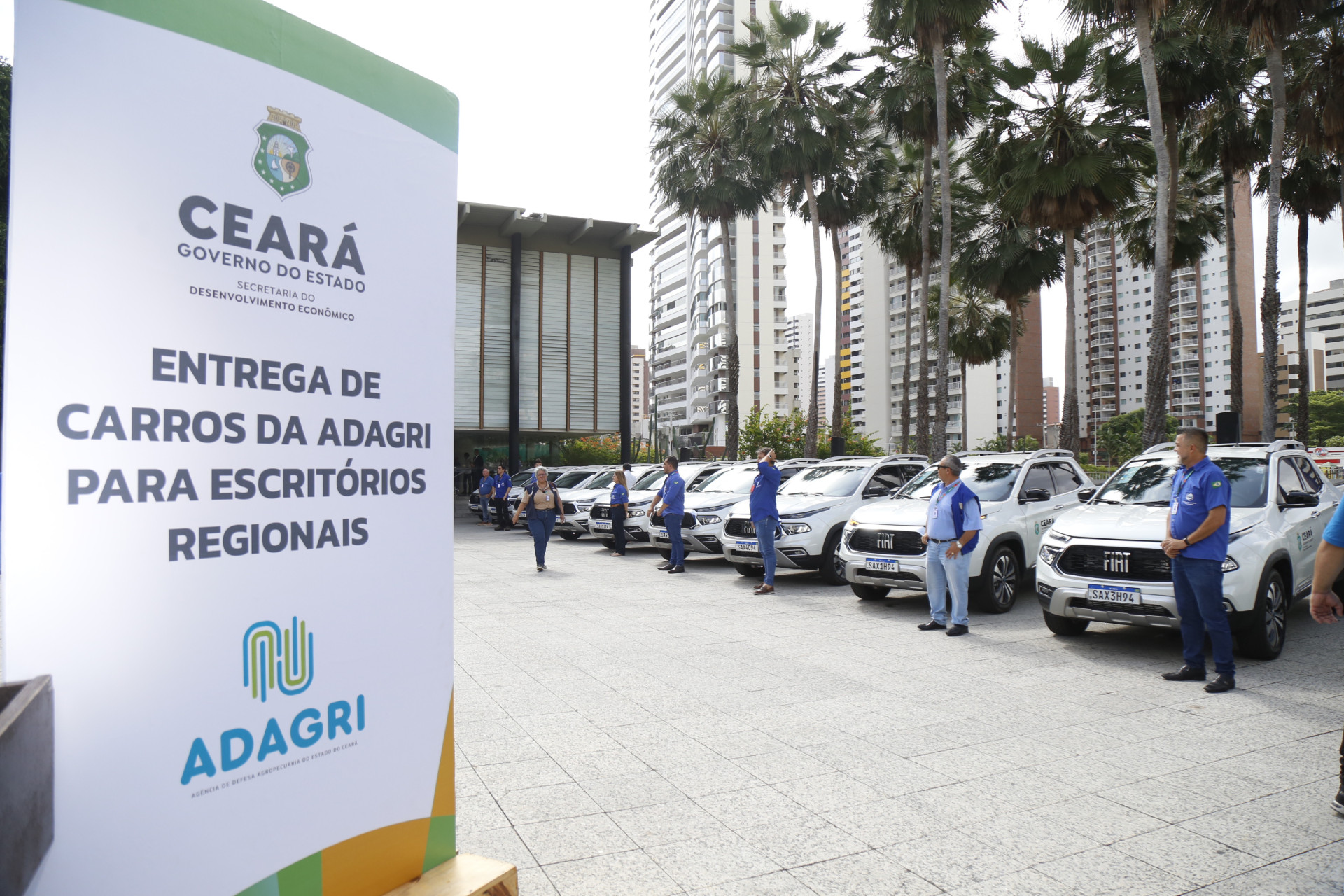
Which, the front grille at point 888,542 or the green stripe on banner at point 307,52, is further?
the front grille at point 888,542

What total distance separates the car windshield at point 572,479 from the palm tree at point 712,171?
6.63 meters

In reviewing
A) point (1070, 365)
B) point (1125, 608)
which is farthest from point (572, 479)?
point (1125, 608)

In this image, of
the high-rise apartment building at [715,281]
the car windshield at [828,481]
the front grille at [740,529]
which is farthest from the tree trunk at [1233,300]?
the high-rise apartment building at [715,281]

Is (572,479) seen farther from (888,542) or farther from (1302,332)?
(1302,332)

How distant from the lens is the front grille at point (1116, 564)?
6.77 metres

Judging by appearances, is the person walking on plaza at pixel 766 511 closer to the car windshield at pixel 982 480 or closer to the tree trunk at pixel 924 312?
the car windshield at pixel 982 480

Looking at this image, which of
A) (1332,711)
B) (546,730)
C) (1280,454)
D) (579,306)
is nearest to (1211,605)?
(1332,711)

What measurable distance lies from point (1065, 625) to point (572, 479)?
1627cm

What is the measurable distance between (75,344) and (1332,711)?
691 centimetres

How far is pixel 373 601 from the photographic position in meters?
2.17

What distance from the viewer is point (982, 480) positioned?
10398mm

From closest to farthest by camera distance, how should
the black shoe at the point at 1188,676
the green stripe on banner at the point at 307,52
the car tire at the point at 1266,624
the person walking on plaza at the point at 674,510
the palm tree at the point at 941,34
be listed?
1. the green stripe on banner at the point at 307,52
2. the black shoe at the point at 1188,676
3. the car tire at the point at 1266,624
4. the person walking on plaza at the point at 674,510
5. the palm tree at the point at 941,34


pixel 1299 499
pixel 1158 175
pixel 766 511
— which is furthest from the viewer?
pixel 1158 175

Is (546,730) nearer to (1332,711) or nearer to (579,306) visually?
(1332,711)
